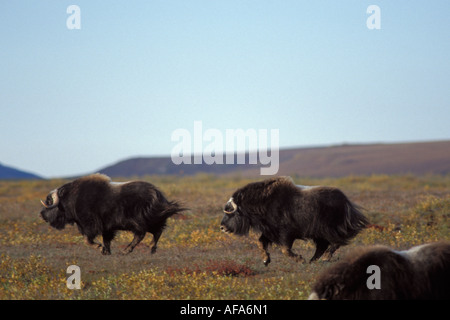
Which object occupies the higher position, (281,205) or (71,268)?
(281,205)

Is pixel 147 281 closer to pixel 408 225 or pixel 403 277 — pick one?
pixel 403 277

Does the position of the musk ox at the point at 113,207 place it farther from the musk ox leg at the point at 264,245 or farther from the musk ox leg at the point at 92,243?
the musk ox leg at the point at 264,245

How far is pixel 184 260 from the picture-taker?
13.5 meters

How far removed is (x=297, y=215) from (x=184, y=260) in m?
3.44

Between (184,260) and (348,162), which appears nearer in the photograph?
(184,260)

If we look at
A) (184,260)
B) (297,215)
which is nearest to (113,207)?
(184,260)

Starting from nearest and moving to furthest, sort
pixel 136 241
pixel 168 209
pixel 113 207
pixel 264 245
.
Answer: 1. pixel 264 245
2. pixel 113 207
3. pixel 168 209
4. pixel 136 241

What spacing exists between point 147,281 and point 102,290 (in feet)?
2.94

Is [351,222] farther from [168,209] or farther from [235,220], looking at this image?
[168,209]

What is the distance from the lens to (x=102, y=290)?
34.0 feet

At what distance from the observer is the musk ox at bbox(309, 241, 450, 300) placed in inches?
275

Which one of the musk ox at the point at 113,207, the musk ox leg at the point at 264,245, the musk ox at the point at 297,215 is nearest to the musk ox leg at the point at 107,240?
the musk ox at the point at 113,207
